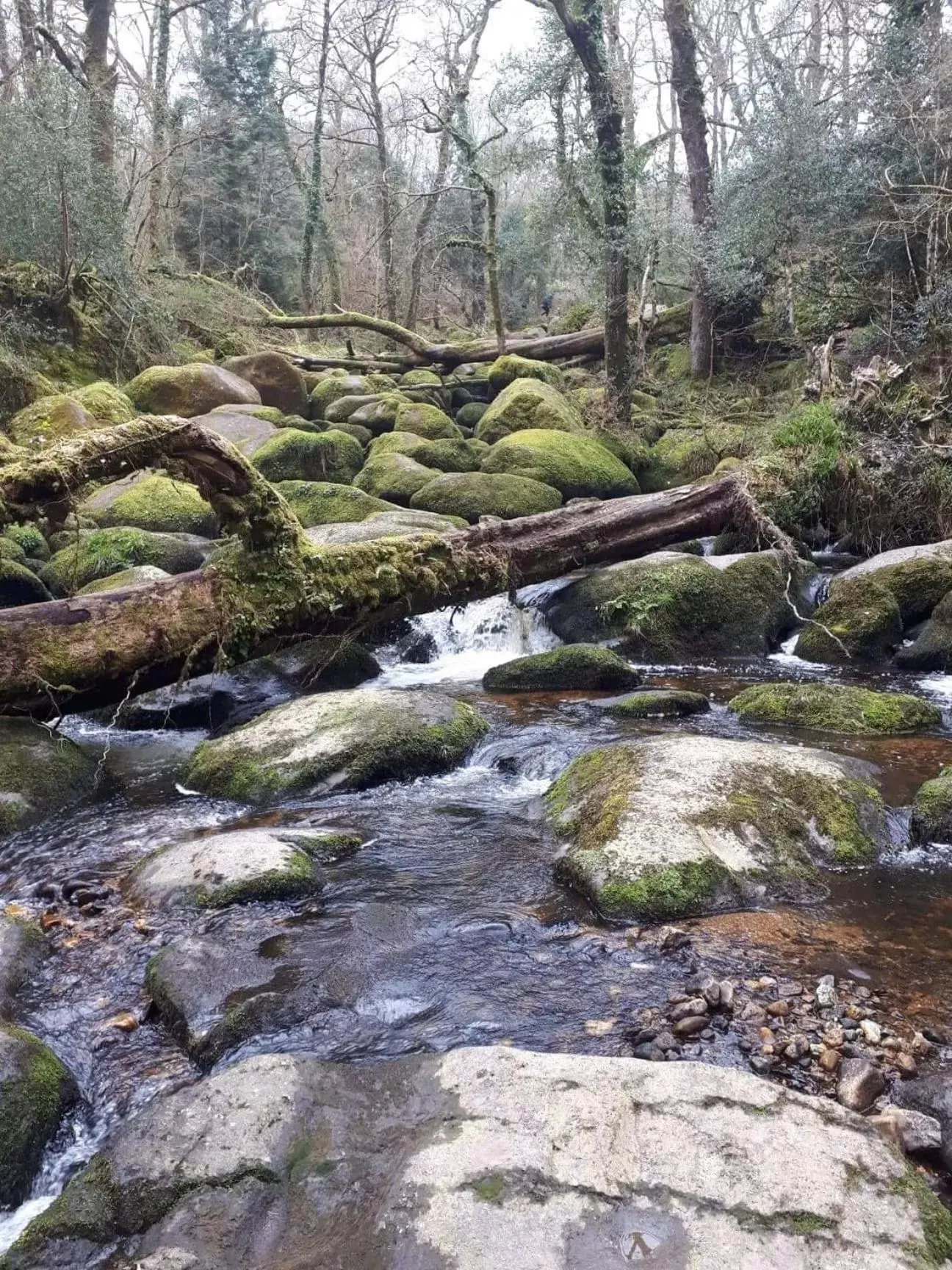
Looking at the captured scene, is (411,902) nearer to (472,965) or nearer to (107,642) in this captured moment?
(472,965)

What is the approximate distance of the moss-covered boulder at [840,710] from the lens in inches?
260

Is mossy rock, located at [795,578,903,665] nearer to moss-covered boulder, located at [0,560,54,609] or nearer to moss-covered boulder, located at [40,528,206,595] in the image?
moss-covered boulder, located at [40,528,206,595]

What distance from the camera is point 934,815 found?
16.0ft

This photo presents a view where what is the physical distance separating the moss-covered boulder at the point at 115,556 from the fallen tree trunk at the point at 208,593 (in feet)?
12.1

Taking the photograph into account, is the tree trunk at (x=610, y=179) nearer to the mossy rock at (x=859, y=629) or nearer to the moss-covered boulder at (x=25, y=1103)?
the mossy rock at (x=859, y=629)

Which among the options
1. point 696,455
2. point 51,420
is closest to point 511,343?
point 696,455

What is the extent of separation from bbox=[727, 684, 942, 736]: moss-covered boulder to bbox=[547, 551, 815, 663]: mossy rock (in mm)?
2168

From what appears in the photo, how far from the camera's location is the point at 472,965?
12.5 ft

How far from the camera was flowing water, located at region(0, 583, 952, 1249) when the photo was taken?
10.8 feet

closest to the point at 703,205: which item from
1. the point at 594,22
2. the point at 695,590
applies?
the point at 594,22

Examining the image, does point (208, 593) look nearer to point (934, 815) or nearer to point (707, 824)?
point (707, 824)

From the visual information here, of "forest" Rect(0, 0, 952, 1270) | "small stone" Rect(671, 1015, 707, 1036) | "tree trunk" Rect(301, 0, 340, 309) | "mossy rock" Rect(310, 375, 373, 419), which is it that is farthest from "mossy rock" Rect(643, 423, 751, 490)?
"tree trunk" Rect(301, 0, 340, 309)

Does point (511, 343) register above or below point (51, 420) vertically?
above

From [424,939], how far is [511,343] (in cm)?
1959
